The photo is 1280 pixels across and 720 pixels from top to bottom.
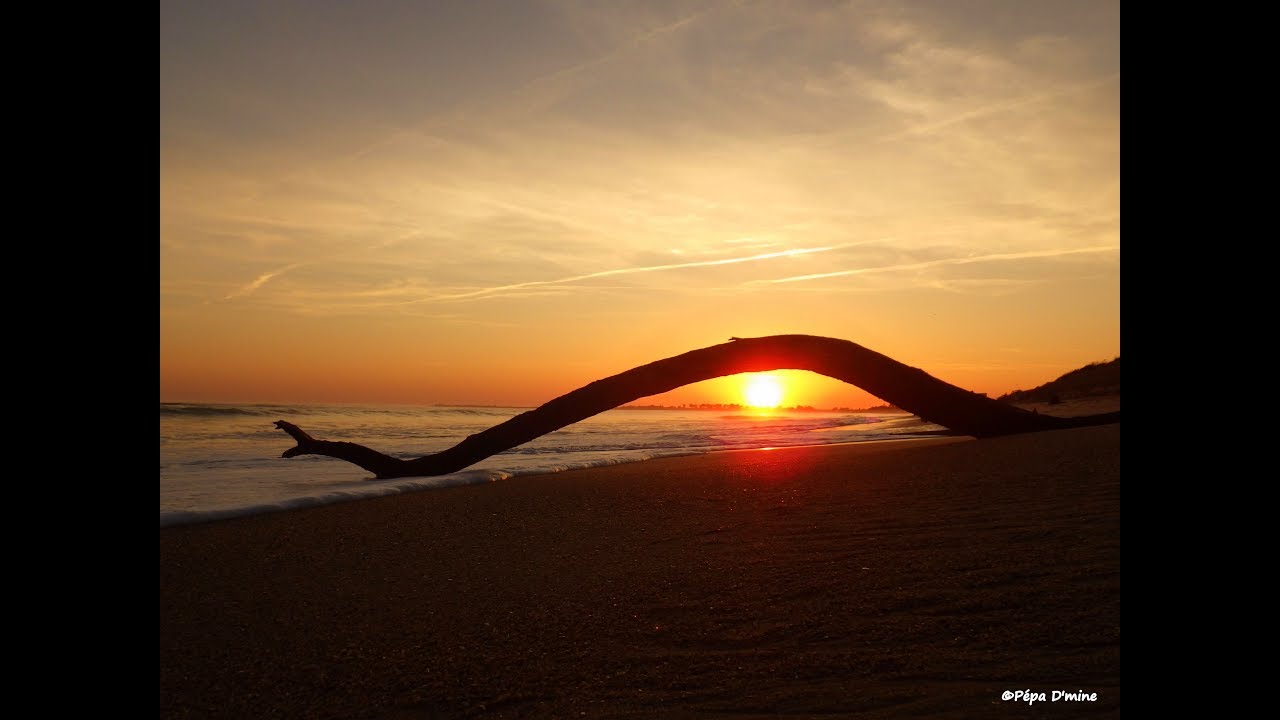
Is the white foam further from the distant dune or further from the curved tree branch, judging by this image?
the distant dune

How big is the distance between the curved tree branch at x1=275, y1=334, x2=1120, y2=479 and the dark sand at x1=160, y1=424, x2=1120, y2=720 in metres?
1.95

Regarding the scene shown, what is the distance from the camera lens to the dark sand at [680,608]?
2.25m

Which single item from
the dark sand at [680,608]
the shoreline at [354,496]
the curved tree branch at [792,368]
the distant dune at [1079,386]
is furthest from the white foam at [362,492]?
the distant dune at [1079,386]

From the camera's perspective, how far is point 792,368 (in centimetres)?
741

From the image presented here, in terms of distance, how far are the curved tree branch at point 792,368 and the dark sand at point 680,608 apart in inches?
76.6

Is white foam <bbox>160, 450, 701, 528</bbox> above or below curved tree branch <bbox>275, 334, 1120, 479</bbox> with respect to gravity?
below

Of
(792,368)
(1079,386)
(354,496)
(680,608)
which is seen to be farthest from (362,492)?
(1079,386)

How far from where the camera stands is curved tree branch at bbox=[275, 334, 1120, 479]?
23.9ft

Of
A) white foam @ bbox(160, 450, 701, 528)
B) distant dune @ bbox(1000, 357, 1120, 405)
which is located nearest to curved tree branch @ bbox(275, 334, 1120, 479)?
white foam @ bbox(160, 450, 701, 528)

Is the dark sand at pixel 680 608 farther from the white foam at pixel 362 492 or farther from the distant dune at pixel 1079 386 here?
the distant dune at pixel 1079 386
